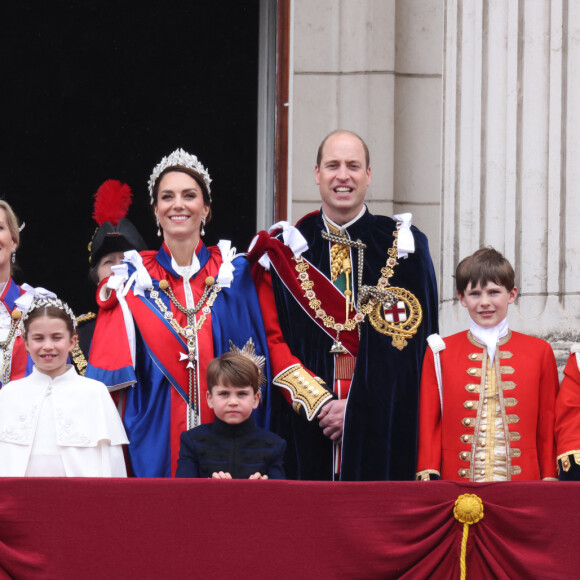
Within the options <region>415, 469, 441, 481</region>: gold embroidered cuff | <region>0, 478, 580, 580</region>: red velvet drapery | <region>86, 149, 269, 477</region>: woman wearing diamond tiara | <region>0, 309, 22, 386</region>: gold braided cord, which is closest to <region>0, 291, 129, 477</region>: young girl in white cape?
<region>86, 149, 269, 477</region>: woman wearing diamond tiara

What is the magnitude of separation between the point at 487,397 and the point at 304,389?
2.14 feet

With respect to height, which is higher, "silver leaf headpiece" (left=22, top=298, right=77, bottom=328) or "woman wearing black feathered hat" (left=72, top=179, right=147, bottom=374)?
"woman wearing black feathered hat" (left=72, top=179, right=147, bottom=374)

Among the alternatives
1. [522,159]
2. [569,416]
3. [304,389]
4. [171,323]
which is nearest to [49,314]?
[171,323]

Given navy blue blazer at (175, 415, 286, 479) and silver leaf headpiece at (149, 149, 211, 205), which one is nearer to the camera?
navy blue blazer at (175, 415, 286, 479)

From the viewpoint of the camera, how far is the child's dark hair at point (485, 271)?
13.4 feet

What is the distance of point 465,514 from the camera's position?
11.1ft

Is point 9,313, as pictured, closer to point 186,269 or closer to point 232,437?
point 186,269

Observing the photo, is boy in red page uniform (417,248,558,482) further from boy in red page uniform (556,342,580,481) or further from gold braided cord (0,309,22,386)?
gold braided cord (0,309,22,386)

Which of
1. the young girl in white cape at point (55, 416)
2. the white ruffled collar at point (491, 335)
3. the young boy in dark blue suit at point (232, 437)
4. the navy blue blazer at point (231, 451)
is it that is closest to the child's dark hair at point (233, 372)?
the young boy in dark blue suit at point (232, 437)

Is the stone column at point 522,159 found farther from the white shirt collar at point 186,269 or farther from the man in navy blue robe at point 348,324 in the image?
the white shirt collar at point 186,269

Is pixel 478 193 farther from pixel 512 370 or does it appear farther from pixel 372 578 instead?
pixel 372 578

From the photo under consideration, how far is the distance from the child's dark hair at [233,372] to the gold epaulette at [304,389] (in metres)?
0.24

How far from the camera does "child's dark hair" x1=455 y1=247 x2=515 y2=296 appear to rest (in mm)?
4086

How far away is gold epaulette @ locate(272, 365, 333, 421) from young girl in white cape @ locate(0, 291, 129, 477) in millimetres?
617
